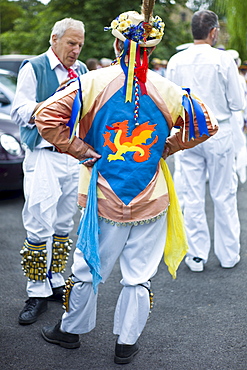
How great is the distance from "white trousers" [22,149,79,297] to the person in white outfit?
1.45 meters

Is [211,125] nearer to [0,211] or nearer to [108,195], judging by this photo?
[108,195]

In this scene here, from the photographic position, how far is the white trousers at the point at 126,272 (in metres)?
3.20

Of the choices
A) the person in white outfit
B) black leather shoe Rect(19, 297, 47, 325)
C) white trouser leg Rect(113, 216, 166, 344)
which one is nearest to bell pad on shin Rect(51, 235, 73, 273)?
black leather shoe Rect(19, 297, 47, 325)

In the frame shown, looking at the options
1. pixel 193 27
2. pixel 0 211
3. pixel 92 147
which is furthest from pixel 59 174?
pixel 0 211

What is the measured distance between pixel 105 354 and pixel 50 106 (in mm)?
1583

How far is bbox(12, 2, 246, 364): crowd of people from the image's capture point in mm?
2984

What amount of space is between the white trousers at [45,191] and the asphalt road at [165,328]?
16.7 inches

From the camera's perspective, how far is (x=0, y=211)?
6.98 meters

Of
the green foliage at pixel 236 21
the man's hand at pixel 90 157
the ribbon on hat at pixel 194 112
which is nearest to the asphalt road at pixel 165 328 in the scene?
the man's hand at pixel 90 157

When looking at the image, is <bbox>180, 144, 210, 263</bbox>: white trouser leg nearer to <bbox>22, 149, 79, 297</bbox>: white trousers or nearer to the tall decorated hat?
<bbox>22, 149, 79, 297</bbox>: white trousers

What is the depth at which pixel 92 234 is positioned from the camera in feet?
10.1

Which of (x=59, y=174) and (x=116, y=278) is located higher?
(x=59, y=174)

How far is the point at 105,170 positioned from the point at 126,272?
63 centimetres

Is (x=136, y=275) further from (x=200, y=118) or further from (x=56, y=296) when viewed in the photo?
(x=56, y=296)
